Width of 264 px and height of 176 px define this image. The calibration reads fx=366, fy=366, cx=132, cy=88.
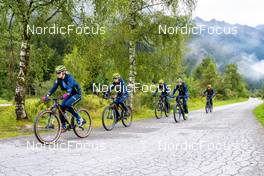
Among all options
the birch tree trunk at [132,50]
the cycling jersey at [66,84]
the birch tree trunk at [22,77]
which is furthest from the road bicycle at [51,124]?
the birch tree trunk at [132,50]

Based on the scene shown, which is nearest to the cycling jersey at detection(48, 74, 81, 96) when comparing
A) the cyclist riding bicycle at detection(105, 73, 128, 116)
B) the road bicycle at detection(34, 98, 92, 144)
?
the road bicycle at detection(34, 98, 92, 144)

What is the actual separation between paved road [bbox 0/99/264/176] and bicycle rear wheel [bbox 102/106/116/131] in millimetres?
1831

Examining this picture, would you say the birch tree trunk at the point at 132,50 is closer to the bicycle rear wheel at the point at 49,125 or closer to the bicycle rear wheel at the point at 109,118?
the bicycle rear wheel at the point at 109,118

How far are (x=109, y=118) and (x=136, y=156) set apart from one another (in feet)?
19.5

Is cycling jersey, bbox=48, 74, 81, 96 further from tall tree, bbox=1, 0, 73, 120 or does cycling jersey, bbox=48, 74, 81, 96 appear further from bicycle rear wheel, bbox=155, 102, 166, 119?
bicycle rear wheel, bbox=155, 102, 166, 119

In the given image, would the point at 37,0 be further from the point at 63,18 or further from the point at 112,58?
the point at 112,58

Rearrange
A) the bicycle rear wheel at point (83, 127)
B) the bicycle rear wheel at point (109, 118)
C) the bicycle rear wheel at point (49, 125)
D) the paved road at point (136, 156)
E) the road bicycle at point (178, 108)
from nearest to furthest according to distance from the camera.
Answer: the paved road at point (136, 156)
the bicycle rear wheel at point (49, 125)
the bicycle rear wheel at point (83, 127)
the bicycle rear wheel at point (109, 118)
the road bicycle at point (178, 108)

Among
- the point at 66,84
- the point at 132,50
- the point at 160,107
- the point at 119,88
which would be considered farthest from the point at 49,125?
the point at 132,50

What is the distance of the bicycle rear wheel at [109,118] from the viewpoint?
44.5 feet

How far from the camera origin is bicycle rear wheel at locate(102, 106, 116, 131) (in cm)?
1355

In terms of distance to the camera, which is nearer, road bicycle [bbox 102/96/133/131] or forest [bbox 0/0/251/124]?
road bicycle [bbox 102/96/133/131]

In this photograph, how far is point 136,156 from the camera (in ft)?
26.6

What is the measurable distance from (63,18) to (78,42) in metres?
1.13

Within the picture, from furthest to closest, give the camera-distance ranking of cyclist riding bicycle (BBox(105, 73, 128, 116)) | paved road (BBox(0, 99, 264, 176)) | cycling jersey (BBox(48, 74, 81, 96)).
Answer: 1. cyclist riding bicycle (BBox(105, 73, 128, 116))
2. cycling jersey (BBox(48, 74, 81, 96))
3. paved road (BBox(0, 99, 264, 176))
